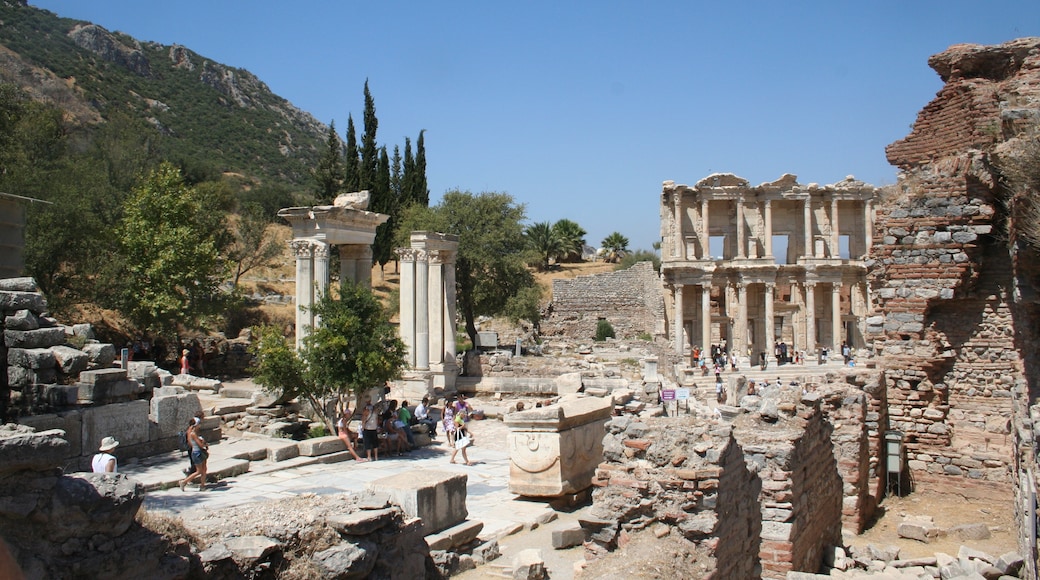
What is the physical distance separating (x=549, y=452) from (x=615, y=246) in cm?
7138

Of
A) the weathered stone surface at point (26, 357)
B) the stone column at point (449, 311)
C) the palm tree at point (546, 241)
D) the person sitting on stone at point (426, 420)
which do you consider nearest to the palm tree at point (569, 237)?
the palm tree at point (546, 241)

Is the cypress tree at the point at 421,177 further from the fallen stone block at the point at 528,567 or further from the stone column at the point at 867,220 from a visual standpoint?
the fallen stone block at the point at 528,567

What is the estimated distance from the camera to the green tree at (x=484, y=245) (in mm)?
33875

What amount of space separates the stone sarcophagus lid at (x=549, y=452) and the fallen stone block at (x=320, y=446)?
512 centimetres

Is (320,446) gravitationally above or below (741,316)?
below

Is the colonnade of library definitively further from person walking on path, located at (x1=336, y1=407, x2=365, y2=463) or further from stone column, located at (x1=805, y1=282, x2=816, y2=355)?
person walking on path, located at (x1=336, y1=407, x2=365, y2=463)

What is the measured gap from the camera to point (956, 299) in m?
11.6

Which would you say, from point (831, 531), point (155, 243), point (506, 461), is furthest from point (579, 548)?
point (155, 243)

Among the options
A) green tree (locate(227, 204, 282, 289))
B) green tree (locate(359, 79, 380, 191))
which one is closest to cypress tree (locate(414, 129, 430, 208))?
green tree (locate(359, 79, 380, 191))

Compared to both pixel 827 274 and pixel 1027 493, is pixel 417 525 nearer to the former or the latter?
pixel 1027 493

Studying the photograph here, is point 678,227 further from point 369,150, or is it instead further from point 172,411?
point 172,411

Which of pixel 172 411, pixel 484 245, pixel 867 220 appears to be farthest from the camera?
pixel 867 220

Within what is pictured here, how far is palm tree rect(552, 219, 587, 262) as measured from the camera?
75938 mm

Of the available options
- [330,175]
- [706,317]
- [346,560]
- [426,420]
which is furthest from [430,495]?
[330,175]
